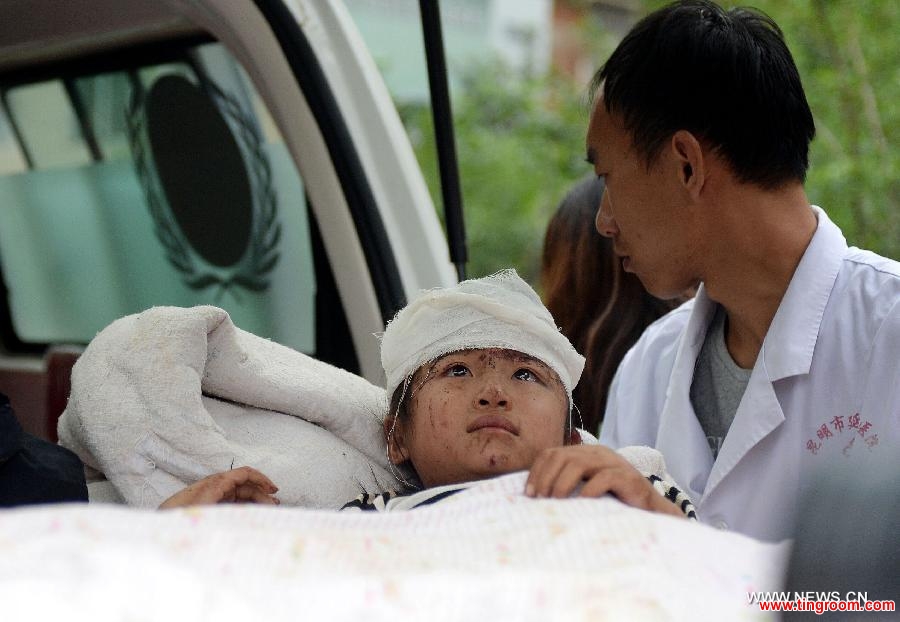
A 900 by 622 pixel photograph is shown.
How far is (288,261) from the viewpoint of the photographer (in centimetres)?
309

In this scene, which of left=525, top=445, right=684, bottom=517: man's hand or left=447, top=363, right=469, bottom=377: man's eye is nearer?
left=525, top=445, right=684, bottom=517: man's hand

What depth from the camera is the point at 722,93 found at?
6.67ft

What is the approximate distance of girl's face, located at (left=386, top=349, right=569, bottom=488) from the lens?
6.03 feet

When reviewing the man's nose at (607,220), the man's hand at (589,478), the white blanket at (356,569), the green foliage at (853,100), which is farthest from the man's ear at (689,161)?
the green foliage at (853,100)

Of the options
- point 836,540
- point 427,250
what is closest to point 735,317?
point 427,250

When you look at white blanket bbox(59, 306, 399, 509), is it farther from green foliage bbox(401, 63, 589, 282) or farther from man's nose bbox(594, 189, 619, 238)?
green foliage bbox(401, 63, 589, 282)

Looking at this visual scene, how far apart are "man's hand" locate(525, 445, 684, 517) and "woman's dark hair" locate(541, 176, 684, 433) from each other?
5.07 feet

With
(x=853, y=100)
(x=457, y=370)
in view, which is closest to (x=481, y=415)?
(x=457, y=370)

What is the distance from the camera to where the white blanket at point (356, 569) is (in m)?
0.96

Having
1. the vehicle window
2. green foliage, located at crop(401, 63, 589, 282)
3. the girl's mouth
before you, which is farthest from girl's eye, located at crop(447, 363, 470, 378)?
green foliage, located at crop(401, 63, 589, 282)

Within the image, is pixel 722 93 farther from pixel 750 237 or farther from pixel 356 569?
pixel 356 569

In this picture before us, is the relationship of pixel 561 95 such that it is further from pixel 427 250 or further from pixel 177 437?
pixel 177 437

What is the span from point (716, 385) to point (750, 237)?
45cm

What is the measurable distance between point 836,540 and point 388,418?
1.21 meters
